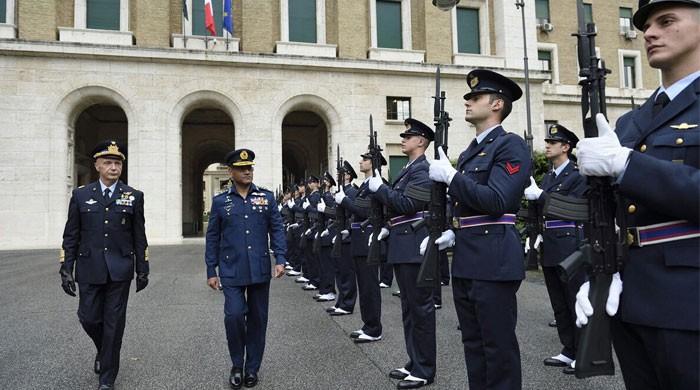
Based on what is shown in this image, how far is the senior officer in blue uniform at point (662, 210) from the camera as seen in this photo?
181cm

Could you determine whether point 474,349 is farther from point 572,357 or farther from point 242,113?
point 242,113

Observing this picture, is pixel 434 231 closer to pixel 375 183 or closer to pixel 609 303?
pixel 375 183

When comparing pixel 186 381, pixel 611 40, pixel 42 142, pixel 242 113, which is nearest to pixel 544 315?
pixel 186 381

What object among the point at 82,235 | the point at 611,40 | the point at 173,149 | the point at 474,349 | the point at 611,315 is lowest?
the point at 474,349

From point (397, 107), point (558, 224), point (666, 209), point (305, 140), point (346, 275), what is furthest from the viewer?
point (305, 140)

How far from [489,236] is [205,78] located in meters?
19.7

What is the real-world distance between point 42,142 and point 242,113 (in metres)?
7.66

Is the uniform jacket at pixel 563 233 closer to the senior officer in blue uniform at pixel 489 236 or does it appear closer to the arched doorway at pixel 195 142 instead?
the senior officer in blue uniform at pixel 489 236

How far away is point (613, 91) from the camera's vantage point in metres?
30.8

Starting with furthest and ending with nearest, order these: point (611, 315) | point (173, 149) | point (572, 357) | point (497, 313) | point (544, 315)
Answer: point (173, 149)
point (544, 315)
point (572, 357)
point (497, 313)
point (611, 315)

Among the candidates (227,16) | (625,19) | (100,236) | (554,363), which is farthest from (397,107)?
(100,236)

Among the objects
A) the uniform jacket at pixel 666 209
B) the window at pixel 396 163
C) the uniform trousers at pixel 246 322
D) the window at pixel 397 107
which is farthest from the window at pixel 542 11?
the uniform jacket at pixel 666 209

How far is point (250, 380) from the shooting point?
4.39m

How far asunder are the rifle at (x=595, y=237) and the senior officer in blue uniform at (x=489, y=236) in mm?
762
